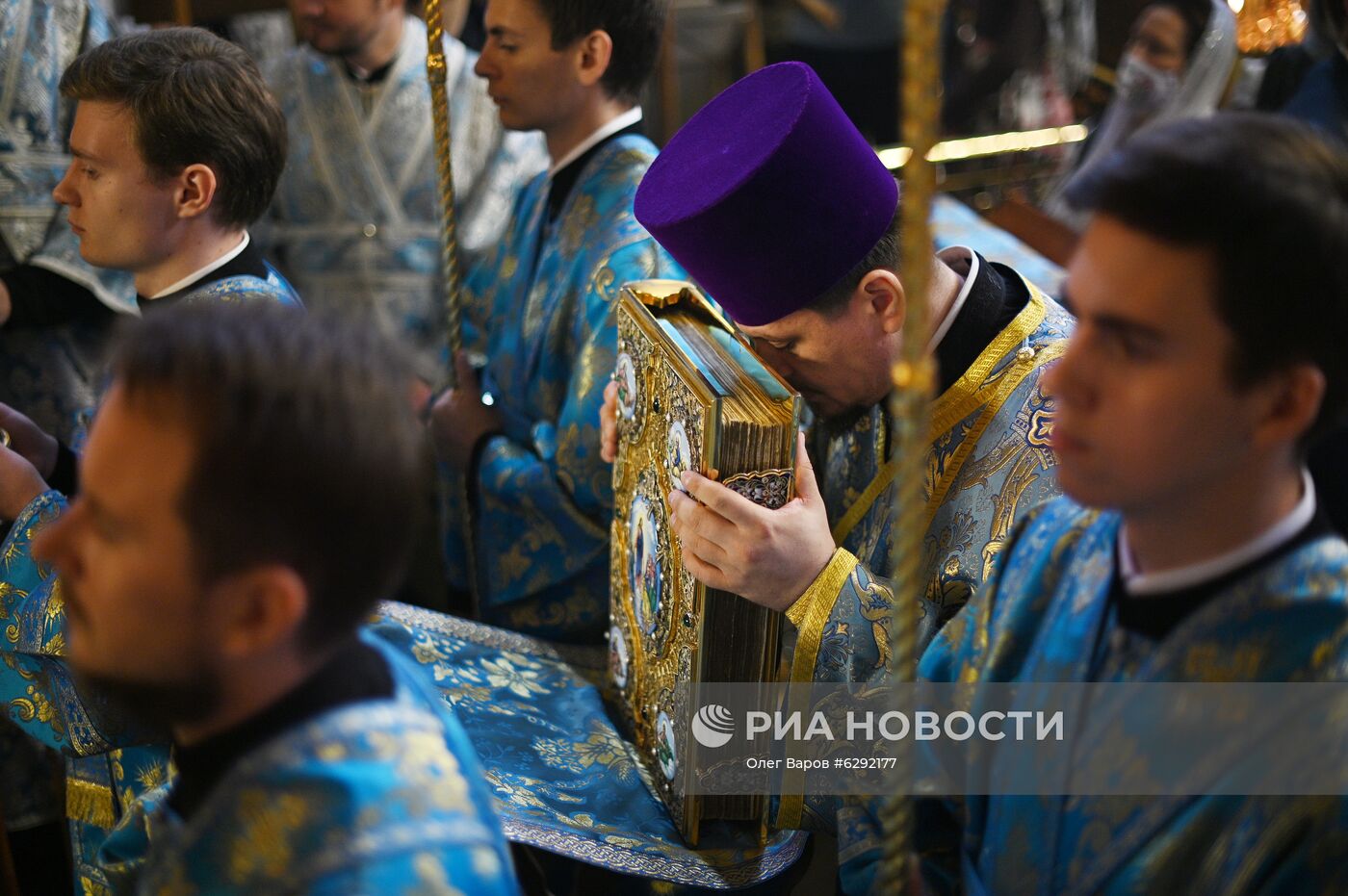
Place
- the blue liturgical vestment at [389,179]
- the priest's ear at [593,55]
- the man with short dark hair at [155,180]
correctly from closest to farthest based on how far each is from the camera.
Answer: the man with short dark hair at [155,180] < the priest's ear at [593,55] < the blue liturgical vestment at [389,179]

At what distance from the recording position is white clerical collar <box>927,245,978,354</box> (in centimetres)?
162

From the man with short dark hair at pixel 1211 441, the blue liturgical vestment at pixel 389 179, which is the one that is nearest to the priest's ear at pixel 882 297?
→ the man with short dark hair at pixel 1211 441

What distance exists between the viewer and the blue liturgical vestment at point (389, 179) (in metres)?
3.39

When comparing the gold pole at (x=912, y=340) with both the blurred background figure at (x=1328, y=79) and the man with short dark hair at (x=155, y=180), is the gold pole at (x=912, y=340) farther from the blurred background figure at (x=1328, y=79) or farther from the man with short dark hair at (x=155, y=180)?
the blurred background figure at (x=1328, y=79)

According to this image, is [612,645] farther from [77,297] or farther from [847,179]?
[77,297]

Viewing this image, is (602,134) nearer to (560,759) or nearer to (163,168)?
(163,168)

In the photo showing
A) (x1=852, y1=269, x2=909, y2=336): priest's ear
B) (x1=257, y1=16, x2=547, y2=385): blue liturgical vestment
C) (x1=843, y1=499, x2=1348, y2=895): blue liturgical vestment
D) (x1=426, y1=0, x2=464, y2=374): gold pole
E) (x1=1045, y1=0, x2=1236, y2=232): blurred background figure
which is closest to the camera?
(x1=843, y1=499, x2=1348, y2=895): blue liturgical vestment

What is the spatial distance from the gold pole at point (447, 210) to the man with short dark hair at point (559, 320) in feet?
0.11

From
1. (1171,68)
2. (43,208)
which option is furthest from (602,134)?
(1171,68)

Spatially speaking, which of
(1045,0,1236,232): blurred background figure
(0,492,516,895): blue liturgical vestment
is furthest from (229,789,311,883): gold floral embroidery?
(1045,0,1236,232): blurred background figure

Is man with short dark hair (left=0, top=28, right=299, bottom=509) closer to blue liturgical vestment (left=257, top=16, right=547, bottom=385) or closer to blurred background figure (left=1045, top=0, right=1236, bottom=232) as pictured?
blue liturgical vestment (left=257, top=16, right=547, bottom=385)

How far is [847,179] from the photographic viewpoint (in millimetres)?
1527

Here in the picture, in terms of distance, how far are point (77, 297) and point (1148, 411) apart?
2280mm

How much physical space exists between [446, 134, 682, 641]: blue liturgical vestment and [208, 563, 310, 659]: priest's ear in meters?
1.27
